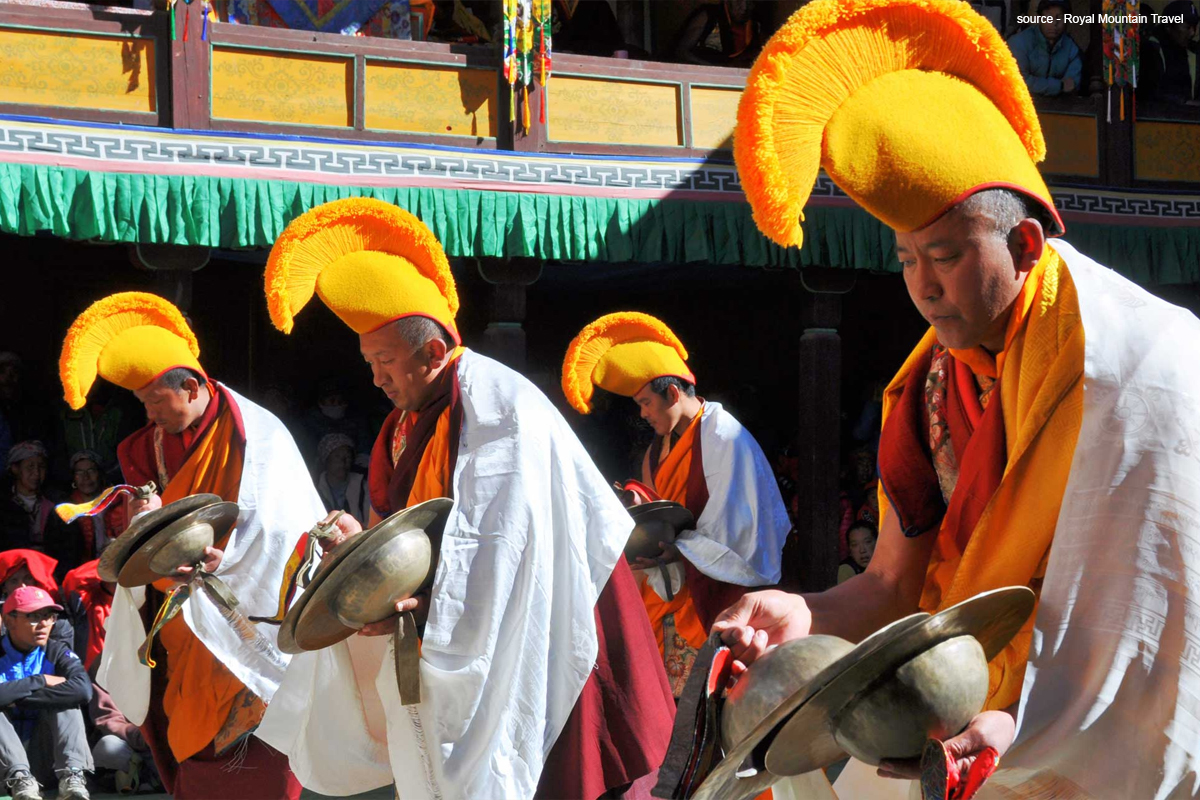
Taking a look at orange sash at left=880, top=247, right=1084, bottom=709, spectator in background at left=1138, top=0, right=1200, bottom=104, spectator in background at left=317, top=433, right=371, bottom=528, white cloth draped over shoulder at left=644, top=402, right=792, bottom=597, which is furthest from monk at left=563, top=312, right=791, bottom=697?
spectator in background at left=1138, top=0, right=1200, bottom=104

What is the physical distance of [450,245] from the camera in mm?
8078

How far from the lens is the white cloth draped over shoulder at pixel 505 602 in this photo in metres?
3.38

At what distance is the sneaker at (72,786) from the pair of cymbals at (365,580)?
326 centimetres

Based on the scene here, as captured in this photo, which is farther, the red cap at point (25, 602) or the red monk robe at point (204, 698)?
the red cap at point (25, 602)

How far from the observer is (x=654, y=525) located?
18.6ft

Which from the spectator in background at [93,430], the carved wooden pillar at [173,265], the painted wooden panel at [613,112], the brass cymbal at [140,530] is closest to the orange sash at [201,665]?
the brass cymbal at [140,530]

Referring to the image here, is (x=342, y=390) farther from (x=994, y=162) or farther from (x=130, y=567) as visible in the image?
(x=994, y=162)

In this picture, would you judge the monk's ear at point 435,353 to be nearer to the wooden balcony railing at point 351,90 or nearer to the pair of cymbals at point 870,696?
the pair of cymbals at point 870,696

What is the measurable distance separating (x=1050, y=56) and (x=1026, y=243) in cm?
840

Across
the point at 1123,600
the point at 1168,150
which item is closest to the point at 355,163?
the point at 1168,150

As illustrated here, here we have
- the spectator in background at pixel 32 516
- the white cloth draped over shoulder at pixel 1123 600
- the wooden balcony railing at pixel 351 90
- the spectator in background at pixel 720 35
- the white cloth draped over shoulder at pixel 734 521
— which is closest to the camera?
the white cloth draped over shoulder at pixel 1123 600

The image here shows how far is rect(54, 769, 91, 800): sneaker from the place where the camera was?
6.20 m

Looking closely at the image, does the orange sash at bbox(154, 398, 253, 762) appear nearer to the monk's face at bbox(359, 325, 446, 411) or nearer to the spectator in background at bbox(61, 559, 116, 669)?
the monk's face at bbox(359, 325, 446, 411)

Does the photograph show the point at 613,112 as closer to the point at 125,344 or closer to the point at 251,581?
the point at 125,344
